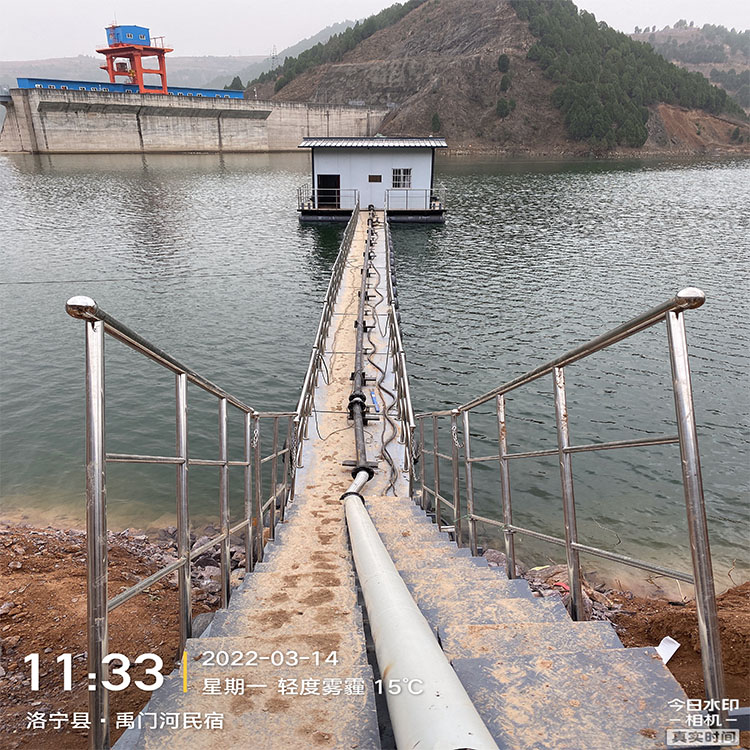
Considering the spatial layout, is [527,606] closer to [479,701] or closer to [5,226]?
[479,701]

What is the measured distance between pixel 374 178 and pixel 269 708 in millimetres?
32993

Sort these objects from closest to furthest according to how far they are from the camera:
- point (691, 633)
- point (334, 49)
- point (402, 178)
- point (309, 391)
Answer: point (691, 633) < point (309, 391) < point (402, 178) < point (334, 49)

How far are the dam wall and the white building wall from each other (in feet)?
163

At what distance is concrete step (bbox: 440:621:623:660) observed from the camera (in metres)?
2.42

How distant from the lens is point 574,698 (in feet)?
6.72

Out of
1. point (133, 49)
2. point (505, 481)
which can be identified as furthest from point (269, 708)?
point (133, 49)

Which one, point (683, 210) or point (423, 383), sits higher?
point (683, 210)

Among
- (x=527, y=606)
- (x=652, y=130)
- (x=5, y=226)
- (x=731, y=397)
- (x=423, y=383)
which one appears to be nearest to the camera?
(x=527, y=606)

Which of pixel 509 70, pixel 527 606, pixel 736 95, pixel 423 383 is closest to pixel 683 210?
pixel 423 383

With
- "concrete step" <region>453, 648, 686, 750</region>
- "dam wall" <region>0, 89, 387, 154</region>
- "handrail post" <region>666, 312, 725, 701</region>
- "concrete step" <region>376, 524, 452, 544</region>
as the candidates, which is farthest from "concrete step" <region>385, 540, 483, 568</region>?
"dam wall" <region>0, 89, 387, 154</region>

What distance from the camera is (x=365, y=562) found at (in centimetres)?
348

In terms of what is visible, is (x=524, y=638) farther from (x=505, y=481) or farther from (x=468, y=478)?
(x=468, y=478)

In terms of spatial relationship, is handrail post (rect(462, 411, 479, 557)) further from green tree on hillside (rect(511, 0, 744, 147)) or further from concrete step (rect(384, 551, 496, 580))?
green tree on hillside (rect(511, 0, 744, 147))

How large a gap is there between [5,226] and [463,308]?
24777 mm
